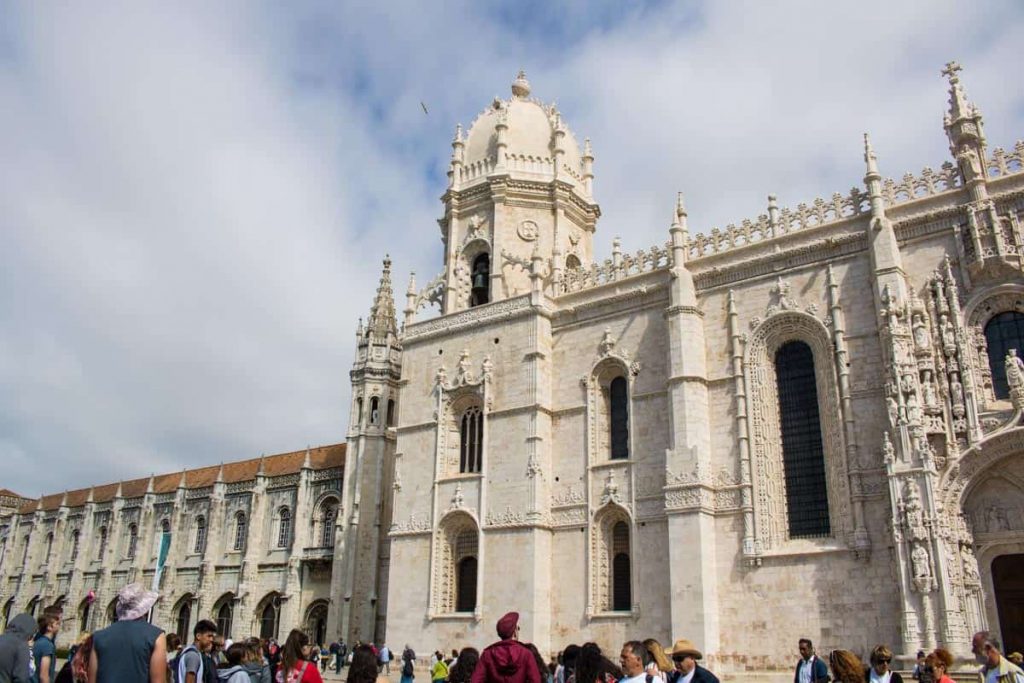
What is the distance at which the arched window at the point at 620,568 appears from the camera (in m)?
24.7

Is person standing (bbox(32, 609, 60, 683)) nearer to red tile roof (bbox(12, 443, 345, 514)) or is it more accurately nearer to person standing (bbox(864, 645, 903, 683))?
person standing (bbox(864, 645, 903, 683))

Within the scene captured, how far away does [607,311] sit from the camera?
27719 millimetres

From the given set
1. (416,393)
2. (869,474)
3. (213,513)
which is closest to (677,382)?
(869,474)

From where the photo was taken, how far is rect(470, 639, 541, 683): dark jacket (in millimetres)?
6391

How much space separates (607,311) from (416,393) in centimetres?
758

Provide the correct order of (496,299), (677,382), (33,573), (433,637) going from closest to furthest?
1. (677,382)
2. (433,637)
3. (496,299)
4. (33,573)

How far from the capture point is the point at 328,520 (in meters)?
38.1

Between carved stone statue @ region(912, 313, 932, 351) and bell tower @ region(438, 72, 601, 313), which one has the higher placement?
bell tower @ region(438, 72, 601, 313)

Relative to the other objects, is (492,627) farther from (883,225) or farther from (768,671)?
(883,225)

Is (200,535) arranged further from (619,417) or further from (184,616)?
(619,417)

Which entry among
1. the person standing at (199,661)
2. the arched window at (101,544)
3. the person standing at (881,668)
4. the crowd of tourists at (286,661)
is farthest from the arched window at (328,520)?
the person standing at (881,668)

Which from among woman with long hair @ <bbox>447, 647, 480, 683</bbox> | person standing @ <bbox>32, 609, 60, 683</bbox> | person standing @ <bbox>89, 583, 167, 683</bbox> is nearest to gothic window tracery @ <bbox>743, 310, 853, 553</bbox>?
woman with long hair @ <bbox>447, 647, 480, 683</bbox>

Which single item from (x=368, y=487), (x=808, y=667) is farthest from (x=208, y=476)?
(x=808, y=667)

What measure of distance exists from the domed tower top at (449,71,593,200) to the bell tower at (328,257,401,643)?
8.41 meters
